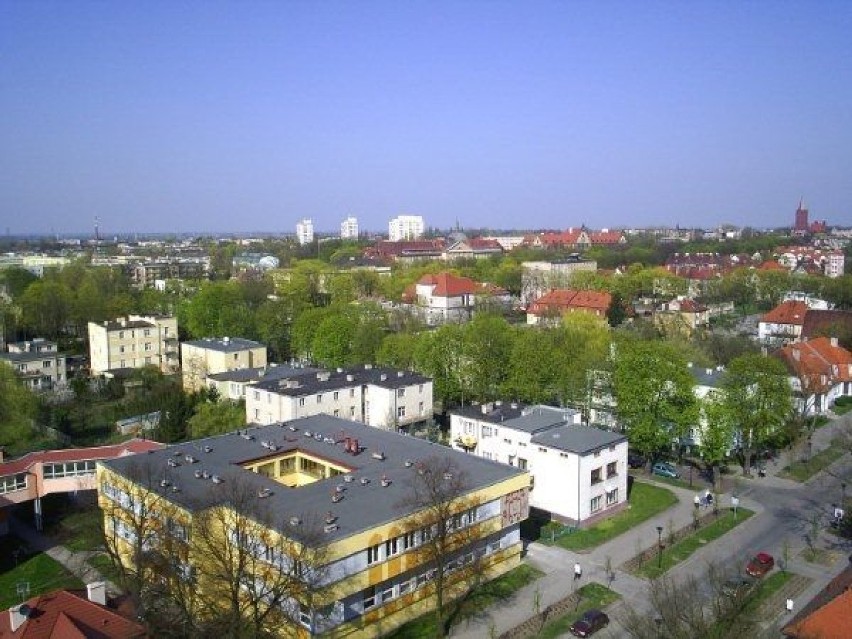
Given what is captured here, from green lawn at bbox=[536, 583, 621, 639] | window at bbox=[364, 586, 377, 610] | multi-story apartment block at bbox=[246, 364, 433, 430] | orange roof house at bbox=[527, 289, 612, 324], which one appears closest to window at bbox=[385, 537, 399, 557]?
window at bbox=[364, 586, 377, 610]

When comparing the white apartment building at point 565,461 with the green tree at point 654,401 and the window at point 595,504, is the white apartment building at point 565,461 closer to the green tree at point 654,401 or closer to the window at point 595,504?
the window at point 595,504

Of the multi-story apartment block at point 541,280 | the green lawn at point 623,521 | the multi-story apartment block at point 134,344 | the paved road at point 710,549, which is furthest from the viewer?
the multi-story apartment block at point 541,280

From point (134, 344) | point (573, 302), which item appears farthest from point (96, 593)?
point (573, 302)

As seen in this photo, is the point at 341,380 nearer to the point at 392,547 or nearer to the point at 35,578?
the point at 35,578

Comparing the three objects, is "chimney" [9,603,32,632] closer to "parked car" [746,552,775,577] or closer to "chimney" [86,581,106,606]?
"chimney" [86,581,106,606]

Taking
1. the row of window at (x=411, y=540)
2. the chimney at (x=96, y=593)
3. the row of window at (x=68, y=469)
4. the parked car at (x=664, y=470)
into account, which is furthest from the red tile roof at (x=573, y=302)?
the chimney at (x=96, y=593)

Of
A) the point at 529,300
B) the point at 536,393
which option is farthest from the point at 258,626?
the point at 529,300

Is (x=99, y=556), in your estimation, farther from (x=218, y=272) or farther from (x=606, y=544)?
(x=218, y=272)
